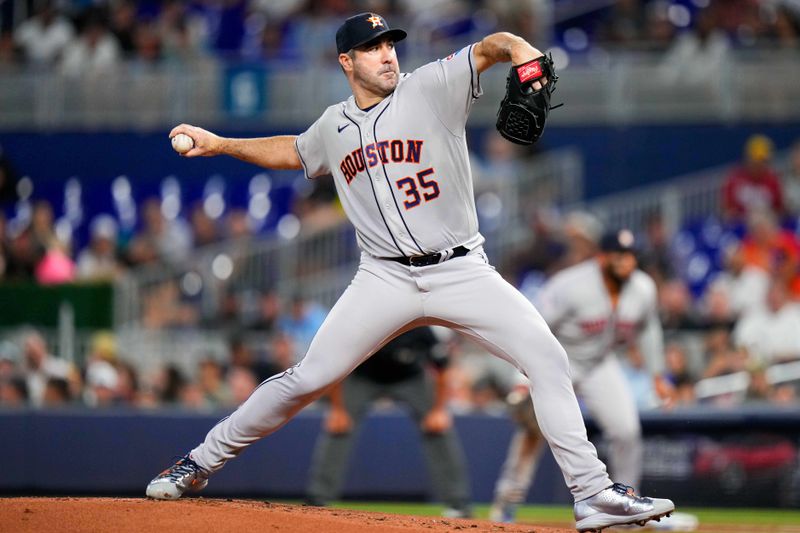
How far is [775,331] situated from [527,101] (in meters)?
7.40

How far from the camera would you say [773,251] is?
13281mm

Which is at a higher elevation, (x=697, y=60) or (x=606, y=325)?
(x=697, y=60)

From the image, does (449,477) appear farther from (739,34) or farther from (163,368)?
(739,34)

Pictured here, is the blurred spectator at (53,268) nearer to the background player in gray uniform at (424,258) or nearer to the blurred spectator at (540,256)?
the blurred spectator at (540,256)

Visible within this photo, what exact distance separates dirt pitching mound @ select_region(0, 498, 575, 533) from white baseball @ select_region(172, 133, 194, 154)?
5.42ft

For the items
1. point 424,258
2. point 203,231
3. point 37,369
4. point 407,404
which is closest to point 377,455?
point 407,404

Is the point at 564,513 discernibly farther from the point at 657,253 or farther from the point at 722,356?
the point at 657,253

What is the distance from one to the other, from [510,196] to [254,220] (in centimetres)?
329

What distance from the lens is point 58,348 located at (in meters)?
13.3

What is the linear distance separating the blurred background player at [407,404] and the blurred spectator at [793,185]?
21.5 ft

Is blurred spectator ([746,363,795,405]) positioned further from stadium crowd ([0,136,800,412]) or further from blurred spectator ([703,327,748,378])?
blurred spectator ([703,327,748,378])


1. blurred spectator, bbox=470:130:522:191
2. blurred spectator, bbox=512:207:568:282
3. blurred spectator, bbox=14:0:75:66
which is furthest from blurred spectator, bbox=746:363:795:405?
blurred spectator, bbox=14:0:75:66

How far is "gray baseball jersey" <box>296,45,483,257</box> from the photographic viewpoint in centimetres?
587

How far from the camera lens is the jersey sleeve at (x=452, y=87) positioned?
5.81 m
